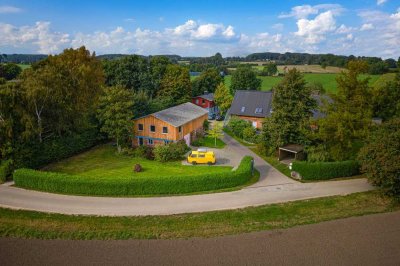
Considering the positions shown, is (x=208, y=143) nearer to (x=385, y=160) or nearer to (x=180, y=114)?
(x=180, y=114)

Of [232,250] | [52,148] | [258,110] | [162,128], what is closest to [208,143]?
[162,128]

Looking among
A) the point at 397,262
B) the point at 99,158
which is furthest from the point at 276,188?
the point at 99,158

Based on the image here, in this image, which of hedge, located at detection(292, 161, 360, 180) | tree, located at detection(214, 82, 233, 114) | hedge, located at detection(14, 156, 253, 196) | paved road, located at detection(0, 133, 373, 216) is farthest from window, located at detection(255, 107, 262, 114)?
hedge, located at detection(14, 156, 253, 196)

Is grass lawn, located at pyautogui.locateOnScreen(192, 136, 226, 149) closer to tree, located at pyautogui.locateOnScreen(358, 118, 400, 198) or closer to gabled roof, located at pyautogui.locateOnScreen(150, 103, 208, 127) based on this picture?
gabled roof, located at pyautogui.locateOnScreen(150, 103, 208, 127)

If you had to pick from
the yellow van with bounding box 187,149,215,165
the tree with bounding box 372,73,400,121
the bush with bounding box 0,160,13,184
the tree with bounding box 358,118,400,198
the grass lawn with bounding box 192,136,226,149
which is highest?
the tree with bounding box 372,73,400,121

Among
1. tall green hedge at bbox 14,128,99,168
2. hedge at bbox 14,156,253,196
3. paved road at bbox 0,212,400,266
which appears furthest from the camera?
tall green hedge at bbox 14,128,99,168

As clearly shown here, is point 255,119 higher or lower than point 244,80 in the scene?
lower

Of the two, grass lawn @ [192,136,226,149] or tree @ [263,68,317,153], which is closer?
tree @ [263,68,317,153]
